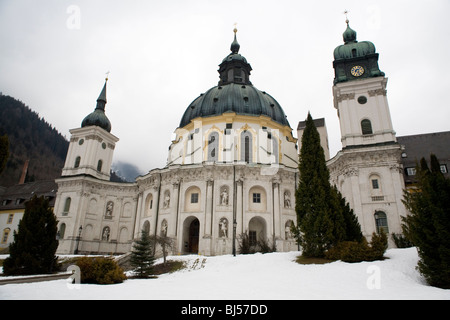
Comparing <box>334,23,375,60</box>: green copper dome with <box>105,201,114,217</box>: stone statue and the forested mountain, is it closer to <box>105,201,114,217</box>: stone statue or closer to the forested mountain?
<box>105,201,114,217</box>: stone statue

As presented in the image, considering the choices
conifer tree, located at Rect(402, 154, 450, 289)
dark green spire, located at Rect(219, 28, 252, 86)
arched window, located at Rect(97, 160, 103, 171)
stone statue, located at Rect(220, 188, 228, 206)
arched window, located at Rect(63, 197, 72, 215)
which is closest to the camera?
conifer tree, located at Rect(402, 154, 450, 289)

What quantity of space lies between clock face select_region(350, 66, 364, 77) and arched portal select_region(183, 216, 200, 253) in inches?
933

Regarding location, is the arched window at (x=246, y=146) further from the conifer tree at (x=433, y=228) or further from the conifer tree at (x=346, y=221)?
the conifer tree at (x=433, y=228)

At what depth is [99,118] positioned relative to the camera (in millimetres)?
45438

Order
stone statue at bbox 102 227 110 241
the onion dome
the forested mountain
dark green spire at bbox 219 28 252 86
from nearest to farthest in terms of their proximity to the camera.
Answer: the onion dome
stone statue at bbox 102 227 110 241
dark green spire at bbox 219 28 252 86
the forested mountain

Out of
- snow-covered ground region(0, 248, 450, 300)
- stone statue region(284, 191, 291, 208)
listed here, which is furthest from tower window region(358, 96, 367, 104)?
snow-covered ground region(0, 248, 450, 300)

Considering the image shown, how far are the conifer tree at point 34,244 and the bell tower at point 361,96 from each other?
26.7 meters

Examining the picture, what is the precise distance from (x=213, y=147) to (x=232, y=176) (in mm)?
6712

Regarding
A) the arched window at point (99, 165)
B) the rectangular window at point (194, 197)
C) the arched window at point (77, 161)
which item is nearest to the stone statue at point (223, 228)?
the rectangular window at point (194, 197)

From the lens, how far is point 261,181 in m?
33.4

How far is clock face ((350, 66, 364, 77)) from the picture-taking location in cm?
3284

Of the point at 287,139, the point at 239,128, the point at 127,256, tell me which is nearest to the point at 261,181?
the point at 239,128
